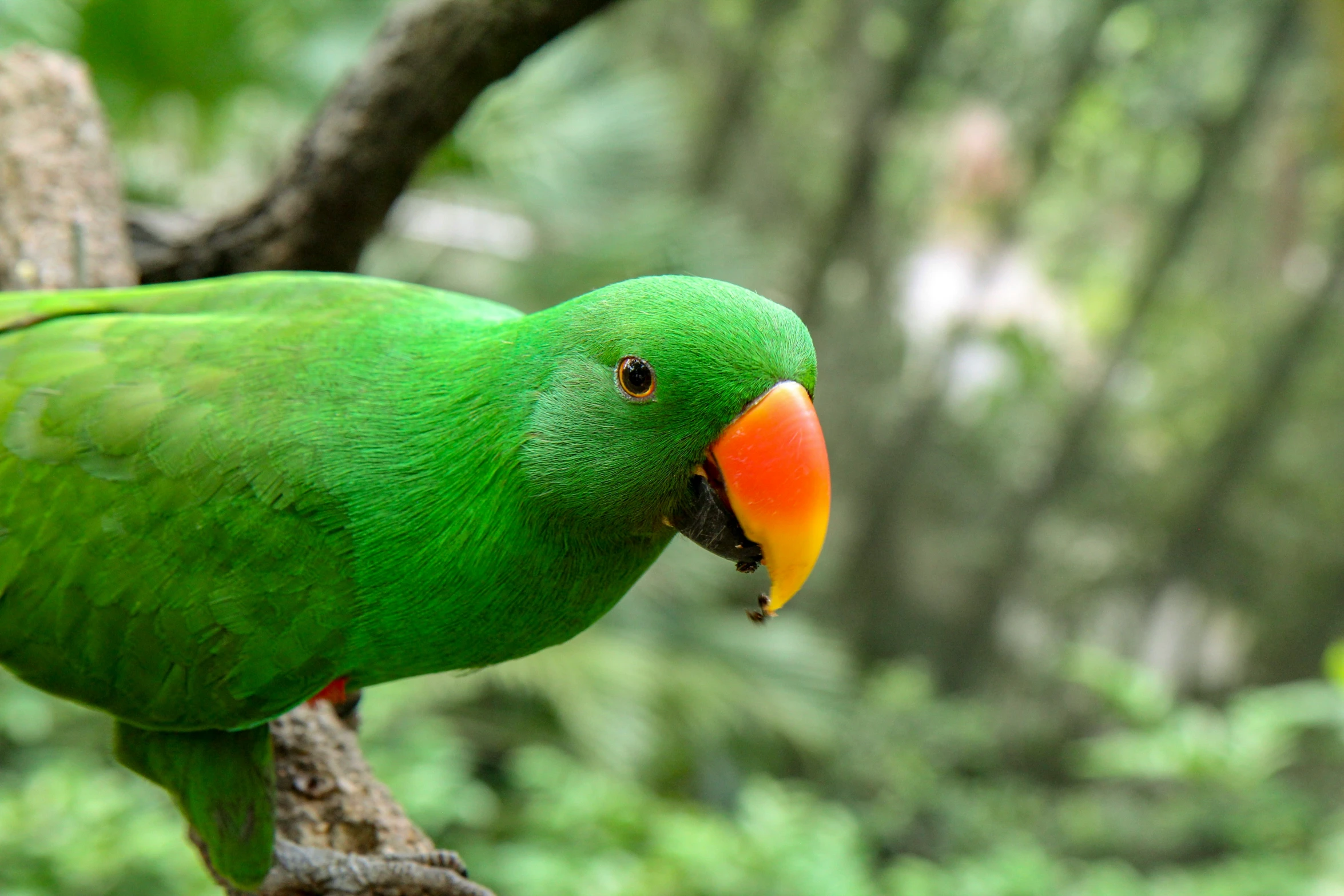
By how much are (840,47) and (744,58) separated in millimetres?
671

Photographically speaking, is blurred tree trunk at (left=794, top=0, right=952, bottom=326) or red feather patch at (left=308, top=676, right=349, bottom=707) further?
blurred tree trunk at (left=794, top=0, right=952, bottom=326)

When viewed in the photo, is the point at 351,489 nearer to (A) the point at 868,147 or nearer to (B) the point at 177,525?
(B) the point at 177,525

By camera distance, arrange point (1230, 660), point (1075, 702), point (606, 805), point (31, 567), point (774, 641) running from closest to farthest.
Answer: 1. point (31, 567)
2. point (606, 805)
3. point (774, 641)
4. point (1230, 660)
5. point (1075, 702)

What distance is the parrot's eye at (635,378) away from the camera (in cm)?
120

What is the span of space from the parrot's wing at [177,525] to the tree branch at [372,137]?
0.79m

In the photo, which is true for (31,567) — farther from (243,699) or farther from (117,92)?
(117,92)

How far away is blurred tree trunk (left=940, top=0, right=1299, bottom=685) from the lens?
18.6ft

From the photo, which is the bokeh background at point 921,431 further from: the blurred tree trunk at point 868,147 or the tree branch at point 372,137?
the tree branch at point 372,137

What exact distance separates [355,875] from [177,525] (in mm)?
675

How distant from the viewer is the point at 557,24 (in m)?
1.93

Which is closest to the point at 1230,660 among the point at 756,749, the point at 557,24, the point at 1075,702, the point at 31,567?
the point at 1075,702

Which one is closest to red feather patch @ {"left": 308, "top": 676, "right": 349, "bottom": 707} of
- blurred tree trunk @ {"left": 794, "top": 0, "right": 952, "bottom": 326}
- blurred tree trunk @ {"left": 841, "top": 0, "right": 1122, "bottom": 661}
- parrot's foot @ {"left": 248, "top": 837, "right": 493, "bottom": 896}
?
parrot's foot @ {"left": 248, "top": 837, "right": 493, "bottom": 896}

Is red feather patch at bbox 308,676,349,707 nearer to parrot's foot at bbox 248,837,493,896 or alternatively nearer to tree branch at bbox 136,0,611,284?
parrot's foot at bbox 248,837,493,896

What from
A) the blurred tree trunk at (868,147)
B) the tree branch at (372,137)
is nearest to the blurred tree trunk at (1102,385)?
the blurred tree trunk at (868,147)
